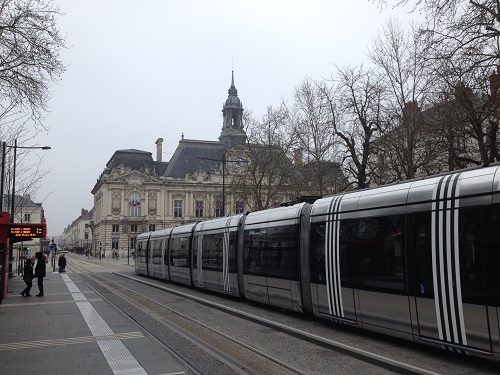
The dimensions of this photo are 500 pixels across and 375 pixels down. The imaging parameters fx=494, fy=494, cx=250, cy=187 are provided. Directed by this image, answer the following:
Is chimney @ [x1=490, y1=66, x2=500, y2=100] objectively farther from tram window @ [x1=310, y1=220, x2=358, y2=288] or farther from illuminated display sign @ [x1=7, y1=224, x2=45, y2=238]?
illuminated display sign @ [x1=7, y1=224, x2=45, y2=238]

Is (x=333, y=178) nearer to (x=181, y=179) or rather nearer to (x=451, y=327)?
(x=451, y=327)

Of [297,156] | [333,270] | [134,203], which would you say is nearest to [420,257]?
[333,270]

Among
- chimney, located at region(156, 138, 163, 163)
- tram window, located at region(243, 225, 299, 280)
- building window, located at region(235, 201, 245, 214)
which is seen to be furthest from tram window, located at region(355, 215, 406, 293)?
chimney, located at region(156, 138, 163, 163)

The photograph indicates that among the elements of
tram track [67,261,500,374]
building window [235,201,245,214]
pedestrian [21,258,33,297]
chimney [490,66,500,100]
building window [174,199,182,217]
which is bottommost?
tram track [67,261,500,374]

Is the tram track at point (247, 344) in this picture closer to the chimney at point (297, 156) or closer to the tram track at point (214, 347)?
the tram track at point (214, 347)

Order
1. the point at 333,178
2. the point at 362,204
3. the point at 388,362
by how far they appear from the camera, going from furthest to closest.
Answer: the point at 333,178 < the point at 362,204 < the point at 388,362

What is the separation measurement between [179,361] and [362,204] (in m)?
4.88

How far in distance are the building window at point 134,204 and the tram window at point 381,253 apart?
103 meters

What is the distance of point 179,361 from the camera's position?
837 cm

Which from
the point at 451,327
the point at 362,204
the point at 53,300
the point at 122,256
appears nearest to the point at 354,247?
the point at 362,204

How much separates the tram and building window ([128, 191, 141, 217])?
96.4 metres

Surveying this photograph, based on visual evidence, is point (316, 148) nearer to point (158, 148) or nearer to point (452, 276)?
point (452, 276)

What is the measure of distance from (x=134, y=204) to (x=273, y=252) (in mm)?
98318

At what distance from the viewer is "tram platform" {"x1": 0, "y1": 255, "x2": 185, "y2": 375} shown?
7.97 metres
